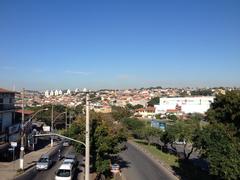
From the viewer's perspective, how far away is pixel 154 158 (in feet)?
182

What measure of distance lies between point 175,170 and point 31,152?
22.5m

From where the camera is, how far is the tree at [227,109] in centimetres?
2891

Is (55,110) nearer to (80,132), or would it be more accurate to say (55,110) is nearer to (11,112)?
(11,112)

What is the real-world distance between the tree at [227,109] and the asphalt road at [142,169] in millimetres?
9898

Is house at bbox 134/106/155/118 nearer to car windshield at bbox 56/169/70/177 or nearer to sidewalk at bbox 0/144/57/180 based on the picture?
sidewalk at bbox 0/144/57/180

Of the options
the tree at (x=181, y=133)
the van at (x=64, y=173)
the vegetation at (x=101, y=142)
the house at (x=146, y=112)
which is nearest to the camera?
the van at (x=64, y=173)

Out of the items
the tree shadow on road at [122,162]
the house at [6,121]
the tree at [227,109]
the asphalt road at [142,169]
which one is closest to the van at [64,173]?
the asphalt road at [142,169]

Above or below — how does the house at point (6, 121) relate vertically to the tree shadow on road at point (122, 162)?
above

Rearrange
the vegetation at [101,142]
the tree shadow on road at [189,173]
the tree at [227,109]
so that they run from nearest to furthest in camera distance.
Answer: the tree at [227,109] → the vegetation at [101,142] → the tree shadow on road at [189,173]

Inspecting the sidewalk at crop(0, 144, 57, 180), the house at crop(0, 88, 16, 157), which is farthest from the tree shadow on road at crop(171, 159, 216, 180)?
the house at crop(0, 88, 16, 157)

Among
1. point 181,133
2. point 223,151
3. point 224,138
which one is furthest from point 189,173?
point 224,138

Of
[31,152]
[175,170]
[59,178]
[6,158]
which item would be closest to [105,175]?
[59,178]

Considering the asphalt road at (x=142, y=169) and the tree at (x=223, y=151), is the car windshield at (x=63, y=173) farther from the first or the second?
the tree at (x=223, y=151)

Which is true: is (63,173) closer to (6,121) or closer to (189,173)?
(189,173)
